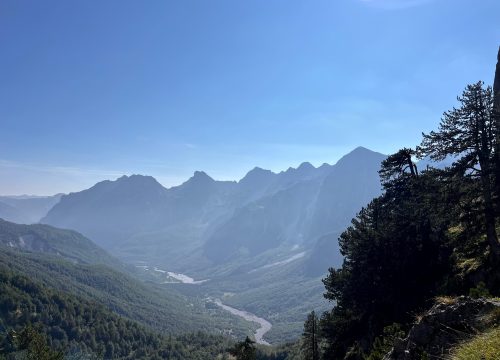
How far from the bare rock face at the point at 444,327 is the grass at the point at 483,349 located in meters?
1.98

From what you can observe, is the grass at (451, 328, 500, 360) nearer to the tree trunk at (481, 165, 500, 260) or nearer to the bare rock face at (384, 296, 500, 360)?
the bare rock face at (384, 296, 500, 360)

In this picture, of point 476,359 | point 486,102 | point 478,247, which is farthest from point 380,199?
point 476,359

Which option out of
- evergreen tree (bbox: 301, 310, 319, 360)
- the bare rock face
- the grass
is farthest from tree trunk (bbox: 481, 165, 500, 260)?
evergreen tree (bbox: 301, 310, 319, 360)

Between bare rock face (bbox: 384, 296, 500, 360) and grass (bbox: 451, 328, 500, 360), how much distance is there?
6.48ft

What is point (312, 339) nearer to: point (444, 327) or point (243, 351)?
point (243, 351)

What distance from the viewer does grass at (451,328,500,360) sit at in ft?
37.2

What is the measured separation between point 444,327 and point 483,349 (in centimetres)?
530

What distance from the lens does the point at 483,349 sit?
11.9m

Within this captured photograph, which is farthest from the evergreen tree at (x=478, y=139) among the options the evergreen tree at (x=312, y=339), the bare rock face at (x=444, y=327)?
the evergreen tree at (x=312, y=339)

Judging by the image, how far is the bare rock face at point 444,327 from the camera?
1580cm

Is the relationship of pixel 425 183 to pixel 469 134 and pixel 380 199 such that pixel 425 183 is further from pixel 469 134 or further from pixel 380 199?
pixel 380 199

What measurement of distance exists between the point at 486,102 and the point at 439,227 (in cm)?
1213

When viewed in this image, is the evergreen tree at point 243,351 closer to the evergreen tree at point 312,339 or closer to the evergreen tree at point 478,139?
the evergreen tree at point 312,339

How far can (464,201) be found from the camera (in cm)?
3197
